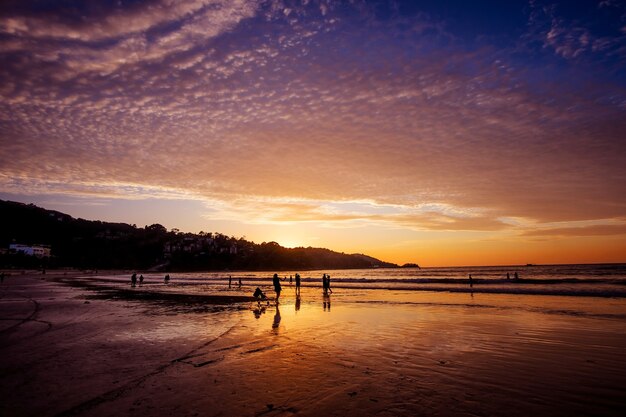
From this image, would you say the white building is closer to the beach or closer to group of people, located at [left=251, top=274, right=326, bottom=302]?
group of people, located at [left=251, top=274, right=326, bottom=302]

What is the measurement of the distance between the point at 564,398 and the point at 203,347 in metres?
10.5

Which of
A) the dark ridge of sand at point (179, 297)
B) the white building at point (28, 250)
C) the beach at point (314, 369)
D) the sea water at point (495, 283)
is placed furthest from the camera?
the white building at point (28, 250)

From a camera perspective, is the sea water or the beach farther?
the sea water

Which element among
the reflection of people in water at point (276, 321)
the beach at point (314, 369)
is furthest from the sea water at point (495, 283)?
the reflection of people in water at point (276, 321)

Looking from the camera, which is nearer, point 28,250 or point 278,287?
point 278,287

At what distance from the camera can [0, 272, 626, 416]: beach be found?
685cm

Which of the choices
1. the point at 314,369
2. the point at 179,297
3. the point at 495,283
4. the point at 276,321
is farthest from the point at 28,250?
the point at 314,369

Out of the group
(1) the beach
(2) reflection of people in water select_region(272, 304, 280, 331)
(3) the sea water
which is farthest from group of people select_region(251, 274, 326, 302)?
(3) the sea water

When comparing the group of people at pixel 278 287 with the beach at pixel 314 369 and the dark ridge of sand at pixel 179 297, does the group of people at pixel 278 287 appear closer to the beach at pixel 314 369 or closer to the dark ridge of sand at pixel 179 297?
the dark ridge of sand at pixel 179 297

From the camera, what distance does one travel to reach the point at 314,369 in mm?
9547

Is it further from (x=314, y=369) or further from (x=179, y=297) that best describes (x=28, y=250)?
(x=314, y=369)

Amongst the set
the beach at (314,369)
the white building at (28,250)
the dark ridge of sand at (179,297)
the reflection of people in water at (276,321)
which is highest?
the white building at (28,250)

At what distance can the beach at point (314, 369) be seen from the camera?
6852 mm

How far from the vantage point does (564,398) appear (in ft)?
23.8
